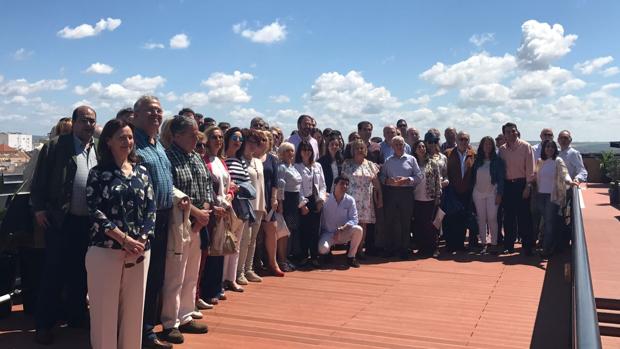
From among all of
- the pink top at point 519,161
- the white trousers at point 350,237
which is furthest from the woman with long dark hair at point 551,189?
the white trousers at point 350,237

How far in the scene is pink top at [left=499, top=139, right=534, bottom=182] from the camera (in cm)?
809

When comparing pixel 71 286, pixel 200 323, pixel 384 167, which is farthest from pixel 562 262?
pixel 71 286

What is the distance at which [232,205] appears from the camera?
546cm

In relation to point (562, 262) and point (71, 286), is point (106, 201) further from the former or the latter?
point (562, 262)

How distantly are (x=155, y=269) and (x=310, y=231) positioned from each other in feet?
11.5

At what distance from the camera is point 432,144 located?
27.2 ft

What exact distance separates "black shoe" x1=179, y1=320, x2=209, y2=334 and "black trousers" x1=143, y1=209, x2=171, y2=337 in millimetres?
445

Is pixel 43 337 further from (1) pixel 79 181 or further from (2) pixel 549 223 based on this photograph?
(2) pixel 549 223

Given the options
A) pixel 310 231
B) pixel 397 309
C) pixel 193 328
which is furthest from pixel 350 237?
pixel 193 328

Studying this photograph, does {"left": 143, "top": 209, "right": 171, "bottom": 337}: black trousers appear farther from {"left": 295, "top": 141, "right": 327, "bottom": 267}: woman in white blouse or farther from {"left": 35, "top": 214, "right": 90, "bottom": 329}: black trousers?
{"left": 295, "top": 141, "right": 327, "bottom": 267}: woman in white blouse

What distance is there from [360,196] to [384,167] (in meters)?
0.62

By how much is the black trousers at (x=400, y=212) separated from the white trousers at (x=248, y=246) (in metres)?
2.35

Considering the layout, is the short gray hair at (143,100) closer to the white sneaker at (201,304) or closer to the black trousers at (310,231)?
the white sneaker at (201,304)

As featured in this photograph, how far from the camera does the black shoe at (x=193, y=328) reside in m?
4.55
